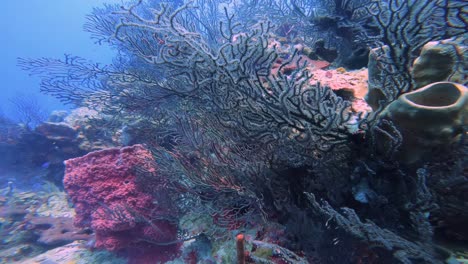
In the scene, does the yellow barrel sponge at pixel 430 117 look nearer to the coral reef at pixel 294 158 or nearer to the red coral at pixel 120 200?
the coral reef at pixel 294 158

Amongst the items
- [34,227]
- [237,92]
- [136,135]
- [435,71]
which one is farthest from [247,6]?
[34,227]

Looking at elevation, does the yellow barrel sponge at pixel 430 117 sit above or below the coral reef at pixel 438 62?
below

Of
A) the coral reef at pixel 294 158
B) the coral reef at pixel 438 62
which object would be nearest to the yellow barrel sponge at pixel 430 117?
the coral reef at pixel 294 158

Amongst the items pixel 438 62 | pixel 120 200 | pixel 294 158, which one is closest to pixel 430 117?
pixel 438 62

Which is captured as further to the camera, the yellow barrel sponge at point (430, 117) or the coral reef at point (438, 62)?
the coral reef at point (438, 62)

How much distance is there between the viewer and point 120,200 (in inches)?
155

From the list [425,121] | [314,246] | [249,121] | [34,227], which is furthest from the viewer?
[34,227]

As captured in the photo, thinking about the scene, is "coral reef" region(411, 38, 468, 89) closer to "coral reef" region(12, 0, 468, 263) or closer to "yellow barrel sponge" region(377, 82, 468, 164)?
"coral reef" region(12, 0, 468, 263)

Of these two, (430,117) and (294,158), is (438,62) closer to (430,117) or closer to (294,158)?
(430,117)

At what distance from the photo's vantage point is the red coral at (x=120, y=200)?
3.74 metres

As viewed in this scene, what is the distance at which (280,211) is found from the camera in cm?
271

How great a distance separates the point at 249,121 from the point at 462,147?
1.73m

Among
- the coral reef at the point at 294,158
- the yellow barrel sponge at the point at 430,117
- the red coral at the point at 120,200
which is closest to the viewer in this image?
the yellow barrel sponge at the point at 430,117

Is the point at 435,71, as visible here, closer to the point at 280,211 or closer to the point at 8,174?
the point at 280,211
